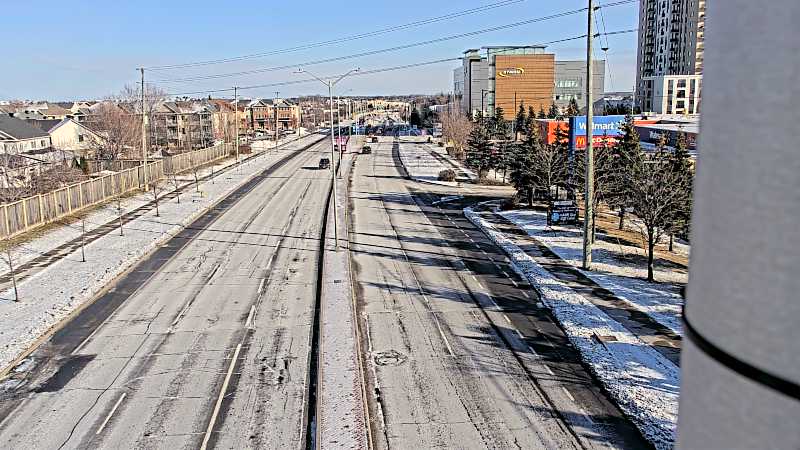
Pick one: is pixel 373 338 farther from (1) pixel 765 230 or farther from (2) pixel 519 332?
(1) pixel 765 230

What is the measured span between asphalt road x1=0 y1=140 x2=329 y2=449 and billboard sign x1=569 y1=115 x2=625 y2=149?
18156 millimetres

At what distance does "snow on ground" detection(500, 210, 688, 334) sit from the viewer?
2048 centimetres

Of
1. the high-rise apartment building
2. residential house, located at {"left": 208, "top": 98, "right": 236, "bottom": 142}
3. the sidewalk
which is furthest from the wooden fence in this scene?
the high-rise apartment building

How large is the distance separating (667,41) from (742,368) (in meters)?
141

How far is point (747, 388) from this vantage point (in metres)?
2.27

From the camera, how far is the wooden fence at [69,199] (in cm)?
3206

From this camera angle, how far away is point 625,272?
24891 mm

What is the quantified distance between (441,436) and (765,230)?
35.9 ft

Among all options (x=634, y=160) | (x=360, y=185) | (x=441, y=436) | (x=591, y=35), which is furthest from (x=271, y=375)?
(x=360, y=185)

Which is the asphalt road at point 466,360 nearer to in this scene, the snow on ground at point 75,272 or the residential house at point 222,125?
the snow on ground at point 75,272

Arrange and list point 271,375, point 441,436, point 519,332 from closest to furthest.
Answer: point 441,436
point 271,375
point 519,332

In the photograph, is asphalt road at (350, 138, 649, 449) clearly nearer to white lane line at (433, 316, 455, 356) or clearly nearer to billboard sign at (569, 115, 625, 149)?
white lane line at (433, 316, 455, 356)

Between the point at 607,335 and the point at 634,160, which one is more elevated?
the point at 634,160

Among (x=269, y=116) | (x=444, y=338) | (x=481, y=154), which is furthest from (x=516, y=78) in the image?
(x=444, y=338)
